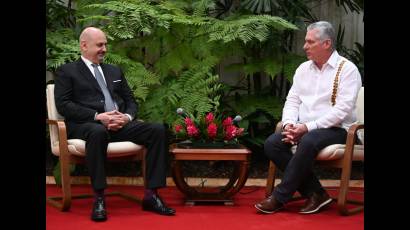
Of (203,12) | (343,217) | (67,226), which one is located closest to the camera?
(67,226)

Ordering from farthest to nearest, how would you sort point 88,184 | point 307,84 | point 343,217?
point 88,184, point 307,84, point 343,217

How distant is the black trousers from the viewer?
3.38m

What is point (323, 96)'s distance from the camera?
12.0 feet

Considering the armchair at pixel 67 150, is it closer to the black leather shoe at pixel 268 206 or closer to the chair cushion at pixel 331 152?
the black leather shoe at pixel 268 206

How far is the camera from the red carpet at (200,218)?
314 cm

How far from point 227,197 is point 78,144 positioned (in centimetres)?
109

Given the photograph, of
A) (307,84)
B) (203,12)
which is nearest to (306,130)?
(307,84)

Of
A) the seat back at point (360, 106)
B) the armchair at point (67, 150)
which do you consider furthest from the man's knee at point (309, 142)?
the armchair at point (67, 150)

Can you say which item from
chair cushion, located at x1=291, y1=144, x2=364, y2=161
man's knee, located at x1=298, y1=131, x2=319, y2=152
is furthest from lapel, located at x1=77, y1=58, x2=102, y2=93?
chair cushion, located at x1=291, y1=144, x2=364, y2=161

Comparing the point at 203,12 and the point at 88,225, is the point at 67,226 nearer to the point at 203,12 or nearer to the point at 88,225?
the point at 88,225

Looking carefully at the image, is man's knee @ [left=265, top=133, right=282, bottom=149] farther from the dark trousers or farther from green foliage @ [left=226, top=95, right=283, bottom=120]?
green foliage @ [left=226, top=95, right=283, bottom=120]

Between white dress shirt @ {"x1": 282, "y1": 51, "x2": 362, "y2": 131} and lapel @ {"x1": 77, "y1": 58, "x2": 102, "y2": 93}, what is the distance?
4.22 feet

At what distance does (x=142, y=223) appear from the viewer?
10.5 ft

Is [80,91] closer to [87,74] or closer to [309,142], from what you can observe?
[87,74]
